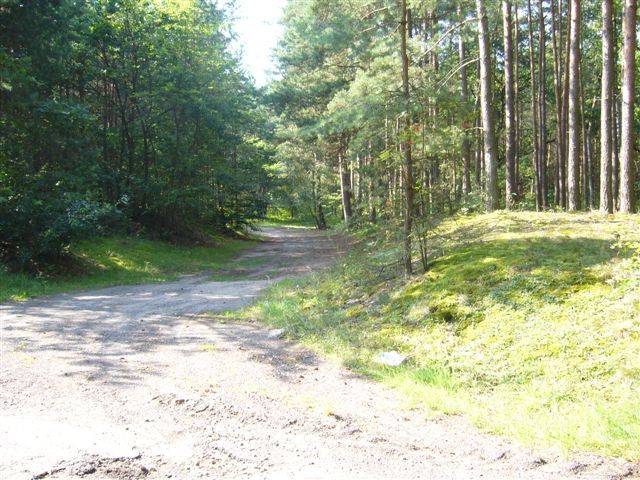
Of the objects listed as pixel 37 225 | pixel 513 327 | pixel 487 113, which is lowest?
pixel 513 327

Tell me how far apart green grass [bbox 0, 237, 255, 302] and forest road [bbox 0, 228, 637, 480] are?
5.83 metres

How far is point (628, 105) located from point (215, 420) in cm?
1117

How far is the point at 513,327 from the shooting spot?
600 centimetres

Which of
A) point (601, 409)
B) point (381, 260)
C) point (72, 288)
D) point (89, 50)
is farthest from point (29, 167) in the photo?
point (601, 409)

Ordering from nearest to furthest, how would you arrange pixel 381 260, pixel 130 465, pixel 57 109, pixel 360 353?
pixel 130 465 < pixel 360 353 < pixel 381 260 < pixel 57 109

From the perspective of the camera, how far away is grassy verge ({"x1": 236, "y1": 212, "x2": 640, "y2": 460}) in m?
4.36

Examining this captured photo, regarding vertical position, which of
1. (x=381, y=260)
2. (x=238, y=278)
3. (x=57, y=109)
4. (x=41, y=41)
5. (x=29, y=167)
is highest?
(x=41, y=41)

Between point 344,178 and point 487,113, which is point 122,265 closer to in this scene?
point 487,113

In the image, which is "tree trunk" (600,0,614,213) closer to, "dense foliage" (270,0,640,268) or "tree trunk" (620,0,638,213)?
"dense foliage" (270,0,640,268)

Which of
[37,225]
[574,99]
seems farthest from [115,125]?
[574,99]

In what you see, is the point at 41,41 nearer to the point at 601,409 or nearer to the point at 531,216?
the point at 531,216

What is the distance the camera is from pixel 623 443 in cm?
363

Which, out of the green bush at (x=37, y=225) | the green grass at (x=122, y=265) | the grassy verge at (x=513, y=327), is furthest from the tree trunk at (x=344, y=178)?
the grassy verge at (x=513, y=327)

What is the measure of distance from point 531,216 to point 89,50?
18488 millimetres
